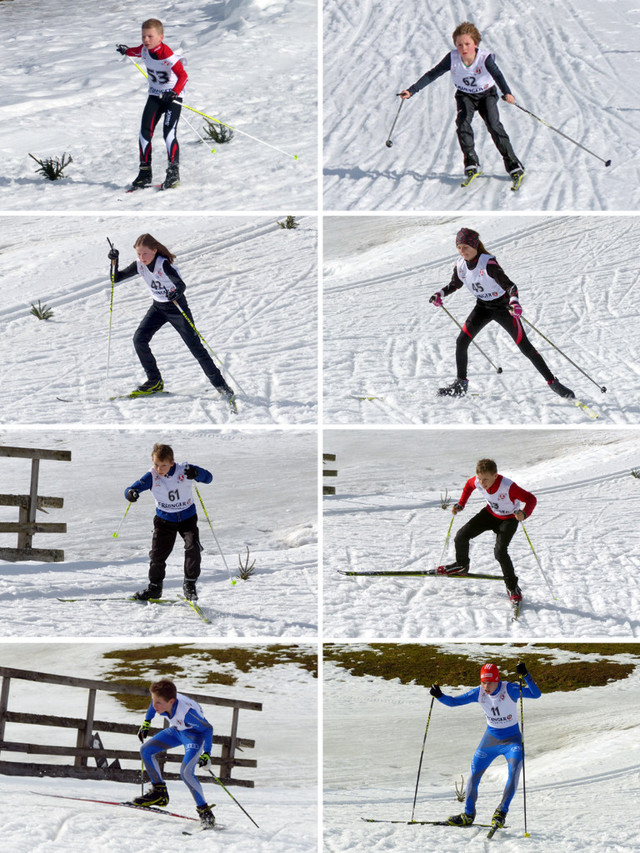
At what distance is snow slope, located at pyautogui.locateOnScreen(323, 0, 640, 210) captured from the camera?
897 cm

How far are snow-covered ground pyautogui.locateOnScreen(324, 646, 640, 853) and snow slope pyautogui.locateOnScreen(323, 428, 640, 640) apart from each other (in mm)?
1325

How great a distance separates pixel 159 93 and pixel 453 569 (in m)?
4.53

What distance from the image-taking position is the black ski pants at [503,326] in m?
7.49

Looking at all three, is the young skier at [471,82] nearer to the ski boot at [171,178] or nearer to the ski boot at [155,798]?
the ski boot at [171,178]

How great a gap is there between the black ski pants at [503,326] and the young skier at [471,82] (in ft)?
5.49

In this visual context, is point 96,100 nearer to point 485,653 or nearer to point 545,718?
point 485,653

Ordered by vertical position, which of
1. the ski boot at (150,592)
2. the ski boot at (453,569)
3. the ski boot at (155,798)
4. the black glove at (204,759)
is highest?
the ski boot at (453,569)

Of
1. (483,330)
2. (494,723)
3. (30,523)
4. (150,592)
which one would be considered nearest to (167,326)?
(30,523)

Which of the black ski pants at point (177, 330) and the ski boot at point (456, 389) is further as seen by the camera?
the ski boot at point (456, 389)

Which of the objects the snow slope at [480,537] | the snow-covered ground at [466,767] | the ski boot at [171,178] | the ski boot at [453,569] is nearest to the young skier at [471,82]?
the ski boot at [171,178]

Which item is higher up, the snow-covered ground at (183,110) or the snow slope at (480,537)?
the snow-covered ground at (183,110)

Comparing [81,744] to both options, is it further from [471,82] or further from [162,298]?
[471,82]

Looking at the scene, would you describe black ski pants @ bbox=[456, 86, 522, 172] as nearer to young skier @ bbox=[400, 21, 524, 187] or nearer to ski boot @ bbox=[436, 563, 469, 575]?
young skier @ bbox=[400, 21, 524, 187]

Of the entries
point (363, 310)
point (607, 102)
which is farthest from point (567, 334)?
point (607, 102)
